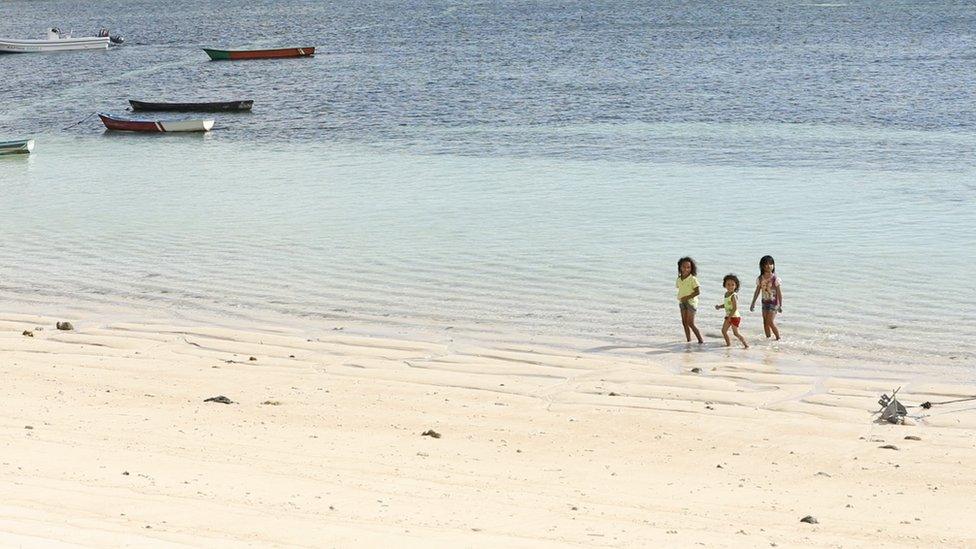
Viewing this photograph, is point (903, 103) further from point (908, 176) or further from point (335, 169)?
point (335, 169)

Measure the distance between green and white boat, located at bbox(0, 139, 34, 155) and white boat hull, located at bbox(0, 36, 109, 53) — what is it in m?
48.0

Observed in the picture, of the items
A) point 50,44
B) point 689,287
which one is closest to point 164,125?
point 689,287

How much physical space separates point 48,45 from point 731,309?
250 ft

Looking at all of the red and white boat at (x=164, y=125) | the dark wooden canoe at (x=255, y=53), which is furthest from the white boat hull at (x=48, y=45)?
the red and white boat at (x=164, y=125)

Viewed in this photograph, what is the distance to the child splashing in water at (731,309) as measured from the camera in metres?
14.8

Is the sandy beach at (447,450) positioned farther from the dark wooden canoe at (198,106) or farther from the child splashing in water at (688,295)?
the dark wooden canoe at (198,106)

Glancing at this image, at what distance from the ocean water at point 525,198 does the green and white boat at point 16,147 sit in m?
0.50

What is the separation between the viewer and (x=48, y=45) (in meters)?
81.6

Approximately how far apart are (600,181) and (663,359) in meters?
15.7

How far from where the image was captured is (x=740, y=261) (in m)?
20.2

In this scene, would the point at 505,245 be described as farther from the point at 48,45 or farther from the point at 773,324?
the point at 48,45

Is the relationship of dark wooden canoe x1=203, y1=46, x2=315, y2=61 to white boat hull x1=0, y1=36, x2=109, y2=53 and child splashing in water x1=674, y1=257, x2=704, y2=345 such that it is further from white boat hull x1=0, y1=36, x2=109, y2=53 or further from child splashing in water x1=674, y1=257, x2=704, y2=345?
child splashing in water x1=674, y1=257, x2=704, y2=345

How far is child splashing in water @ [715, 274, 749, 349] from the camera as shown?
14750 millimetres

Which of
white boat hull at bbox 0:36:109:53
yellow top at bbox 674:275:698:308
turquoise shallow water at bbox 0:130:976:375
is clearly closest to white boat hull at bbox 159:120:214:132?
turquoise shallow water at bbox 0:130:976:375
